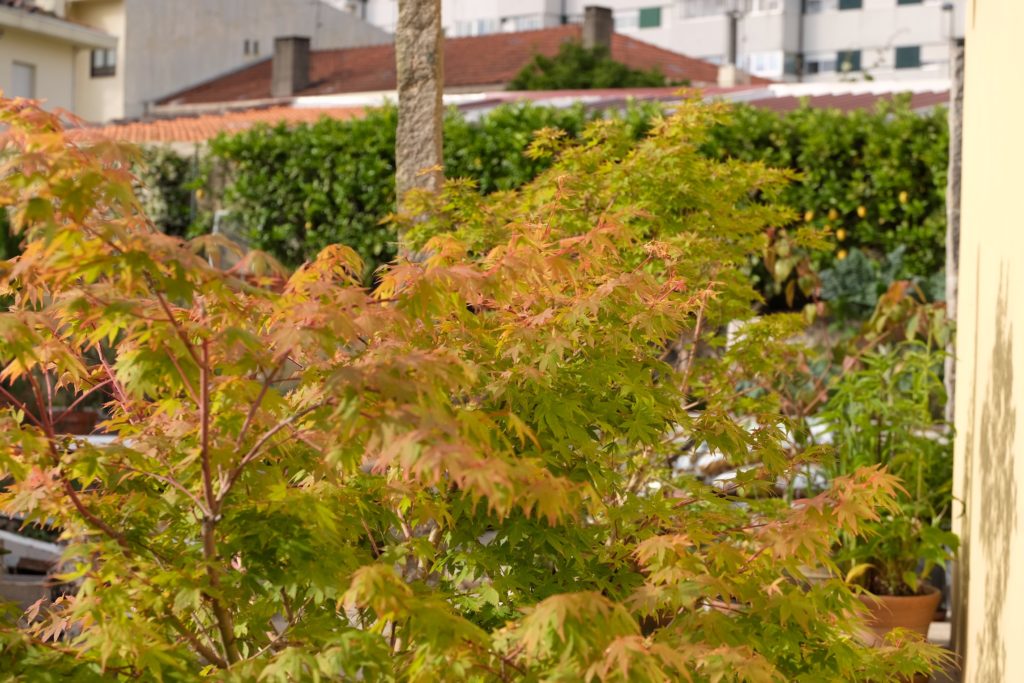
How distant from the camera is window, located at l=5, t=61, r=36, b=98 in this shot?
82.7 feet

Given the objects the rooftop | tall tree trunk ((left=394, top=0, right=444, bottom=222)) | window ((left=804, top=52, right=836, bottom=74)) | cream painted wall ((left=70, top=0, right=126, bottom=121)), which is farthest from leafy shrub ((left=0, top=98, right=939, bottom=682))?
window ((left=804, top=52, right=836, bottom=74))

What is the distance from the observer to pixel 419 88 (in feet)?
21.9

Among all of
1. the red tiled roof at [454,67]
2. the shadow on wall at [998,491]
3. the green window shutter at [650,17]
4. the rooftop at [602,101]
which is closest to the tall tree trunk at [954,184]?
the rooftop at [602,101]

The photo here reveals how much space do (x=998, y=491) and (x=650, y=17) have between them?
43.1 meters

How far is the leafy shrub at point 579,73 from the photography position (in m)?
26.4

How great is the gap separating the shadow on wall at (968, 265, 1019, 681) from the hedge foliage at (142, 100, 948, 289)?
24.4 feet

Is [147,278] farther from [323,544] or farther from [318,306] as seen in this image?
[323,544]

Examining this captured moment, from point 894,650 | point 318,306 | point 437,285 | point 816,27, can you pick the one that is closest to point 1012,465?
point 894,650

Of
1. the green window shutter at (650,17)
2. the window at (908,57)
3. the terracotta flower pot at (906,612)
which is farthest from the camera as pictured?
the green window shutter at (650,17)

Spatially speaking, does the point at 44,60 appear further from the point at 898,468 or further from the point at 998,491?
the point at 998,491

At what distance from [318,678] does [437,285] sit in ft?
3.11

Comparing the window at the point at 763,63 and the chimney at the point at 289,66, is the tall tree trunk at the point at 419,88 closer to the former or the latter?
the chimney at the point at 289,66

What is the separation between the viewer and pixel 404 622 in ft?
9.79

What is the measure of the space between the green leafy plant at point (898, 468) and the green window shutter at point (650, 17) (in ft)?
126
